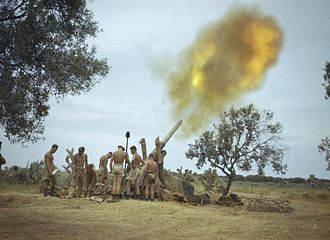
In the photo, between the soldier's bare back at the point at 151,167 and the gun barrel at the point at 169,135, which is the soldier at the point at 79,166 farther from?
the gun barrel at the point at 169,135

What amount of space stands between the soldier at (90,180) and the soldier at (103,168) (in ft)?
4.93

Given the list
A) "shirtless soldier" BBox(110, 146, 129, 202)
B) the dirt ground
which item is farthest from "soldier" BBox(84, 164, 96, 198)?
the dirt ground

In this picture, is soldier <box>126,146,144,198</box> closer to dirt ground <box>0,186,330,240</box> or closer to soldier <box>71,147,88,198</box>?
soldier <box>71,147,88,198</box>

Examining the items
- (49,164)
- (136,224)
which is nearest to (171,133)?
(49,164)

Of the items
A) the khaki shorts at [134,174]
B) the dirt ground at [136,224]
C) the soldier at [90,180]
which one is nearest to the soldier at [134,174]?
the khaki shorts at [134,174]

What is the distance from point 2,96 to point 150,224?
19.8 ft

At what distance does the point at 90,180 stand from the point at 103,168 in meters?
1.72

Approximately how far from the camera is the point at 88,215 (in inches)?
514

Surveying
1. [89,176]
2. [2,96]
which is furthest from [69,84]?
[89,176]

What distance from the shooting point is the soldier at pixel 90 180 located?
1860 cm

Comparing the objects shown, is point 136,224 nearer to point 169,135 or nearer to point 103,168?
point 103,168

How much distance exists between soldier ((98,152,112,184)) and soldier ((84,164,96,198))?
4.93 feet

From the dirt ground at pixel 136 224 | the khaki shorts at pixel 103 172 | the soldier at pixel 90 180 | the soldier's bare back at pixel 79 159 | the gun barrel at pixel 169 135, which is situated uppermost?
the gun barrel at pixel 169 135

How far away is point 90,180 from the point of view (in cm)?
1916
